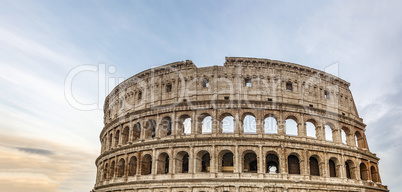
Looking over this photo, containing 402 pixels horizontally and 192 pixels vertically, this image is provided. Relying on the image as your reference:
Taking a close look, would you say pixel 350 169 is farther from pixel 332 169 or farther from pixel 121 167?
pixel 121 167

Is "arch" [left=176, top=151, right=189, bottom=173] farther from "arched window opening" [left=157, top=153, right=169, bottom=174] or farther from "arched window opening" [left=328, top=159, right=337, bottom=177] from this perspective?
"arched window opening" [left=328, top=159, right=337, bottom=177]

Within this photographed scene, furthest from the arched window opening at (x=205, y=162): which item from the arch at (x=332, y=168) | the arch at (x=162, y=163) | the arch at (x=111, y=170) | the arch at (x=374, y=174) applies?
the arch at (x=374, y=174)

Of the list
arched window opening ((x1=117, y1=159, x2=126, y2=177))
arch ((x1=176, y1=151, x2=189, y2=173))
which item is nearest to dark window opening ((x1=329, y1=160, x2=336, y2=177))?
arch ((x1=176, y1=151, x2=189, y2=173))

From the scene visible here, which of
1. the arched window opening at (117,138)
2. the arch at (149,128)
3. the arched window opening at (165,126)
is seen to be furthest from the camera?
the arched window opening at (117,138)

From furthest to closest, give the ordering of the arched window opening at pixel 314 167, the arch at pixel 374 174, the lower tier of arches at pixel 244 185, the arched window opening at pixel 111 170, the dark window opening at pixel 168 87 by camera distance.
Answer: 1. the arched window opening at pixel 111 170
2. the arch at pixel 374 174
3. the dark window opening at pixel 168 87
4. the arched window opening at pixel 314 167
5. the lower tier of arches at pixel 244 185

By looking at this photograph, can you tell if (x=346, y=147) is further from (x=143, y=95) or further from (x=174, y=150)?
(x=143, y=95)

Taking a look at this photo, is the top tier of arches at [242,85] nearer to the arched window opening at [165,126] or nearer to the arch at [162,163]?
the arched window opening at [165,126]
